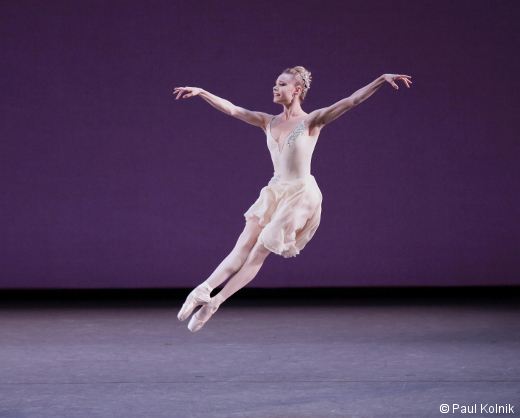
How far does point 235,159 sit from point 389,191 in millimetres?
1443

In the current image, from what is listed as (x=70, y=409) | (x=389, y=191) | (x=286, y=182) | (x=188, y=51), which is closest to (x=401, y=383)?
(x=286, y=182)

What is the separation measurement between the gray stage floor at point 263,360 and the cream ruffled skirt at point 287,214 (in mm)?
818

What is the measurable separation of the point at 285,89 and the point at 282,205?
1.97 ft

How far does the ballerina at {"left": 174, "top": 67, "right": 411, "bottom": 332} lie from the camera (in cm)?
358

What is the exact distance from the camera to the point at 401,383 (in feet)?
13.0

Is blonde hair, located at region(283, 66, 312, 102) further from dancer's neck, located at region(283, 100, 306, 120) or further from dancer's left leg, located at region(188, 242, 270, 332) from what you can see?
dancer's left leg, located at region(188, 242, 270, 332)

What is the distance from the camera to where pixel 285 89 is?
367 centimetres

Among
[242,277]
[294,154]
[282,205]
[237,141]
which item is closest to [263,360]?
[242,277]

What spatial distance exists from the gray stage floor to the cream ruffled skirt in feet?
2.68

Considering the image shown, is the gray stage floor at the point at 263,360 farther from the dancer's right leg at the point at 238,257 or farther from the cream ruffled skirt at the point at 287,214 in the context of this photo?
the cream ruffled skirt at the point at 287,214

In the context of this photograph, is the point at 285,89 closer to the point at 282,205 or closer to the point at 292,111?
the point at 292,111

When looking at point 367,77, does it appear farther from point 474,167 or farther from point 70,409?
point 70,409

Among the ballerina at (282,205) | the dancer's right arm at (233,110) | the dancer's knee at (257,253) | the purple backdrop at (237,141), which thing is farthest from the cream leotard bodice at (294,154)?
the purple backdrop at (237,141)

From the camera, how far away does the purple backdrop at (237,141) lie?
640 centimetres
